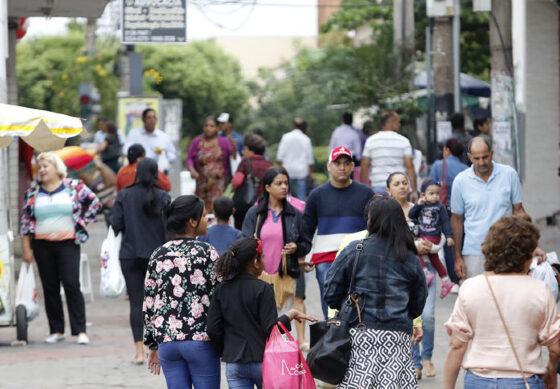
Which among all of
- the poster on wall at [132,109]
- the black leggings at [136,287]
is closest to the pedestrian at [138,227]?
the black leggings at [136,287]

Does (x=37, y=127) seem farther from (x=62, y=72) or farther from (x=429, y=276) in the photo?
(x=62, y=72)

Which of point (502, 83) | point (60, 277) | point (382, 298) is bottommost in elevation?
point (60, 277)

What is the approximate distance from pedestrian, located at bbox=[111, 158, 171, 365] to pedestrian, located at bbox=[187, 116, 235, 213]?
20.3 ft

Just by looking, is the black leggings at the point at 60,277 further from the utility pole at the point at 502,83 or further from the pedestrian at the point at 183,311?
the utility pole at the point at 502,83

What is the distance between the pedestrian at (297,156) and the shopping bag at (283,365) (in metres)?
13.4

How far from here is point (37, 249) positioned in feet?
41.5

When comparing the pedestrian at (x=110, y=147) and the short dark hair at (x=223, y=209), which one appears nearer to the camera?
the short dark hair at (x=223, y=209)

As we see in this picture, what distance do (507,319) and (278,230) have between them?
508 cm

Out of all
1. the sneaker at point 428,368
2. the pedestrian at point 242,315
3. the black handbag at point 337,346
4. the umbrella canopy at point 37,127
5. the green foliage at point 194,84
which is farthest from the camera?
the green foliage at point 194,84

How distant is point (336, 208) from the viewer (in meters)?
10.5

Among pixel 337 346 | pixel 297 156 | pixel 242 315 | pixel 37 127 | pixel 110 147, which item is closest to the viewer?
pixel 337 346

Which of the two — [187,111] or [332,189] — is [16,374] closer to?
[332,189]

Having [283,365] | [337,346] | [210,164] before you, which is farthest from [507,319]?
[210,164]

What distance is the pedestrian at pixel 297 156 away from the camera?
20.7m
